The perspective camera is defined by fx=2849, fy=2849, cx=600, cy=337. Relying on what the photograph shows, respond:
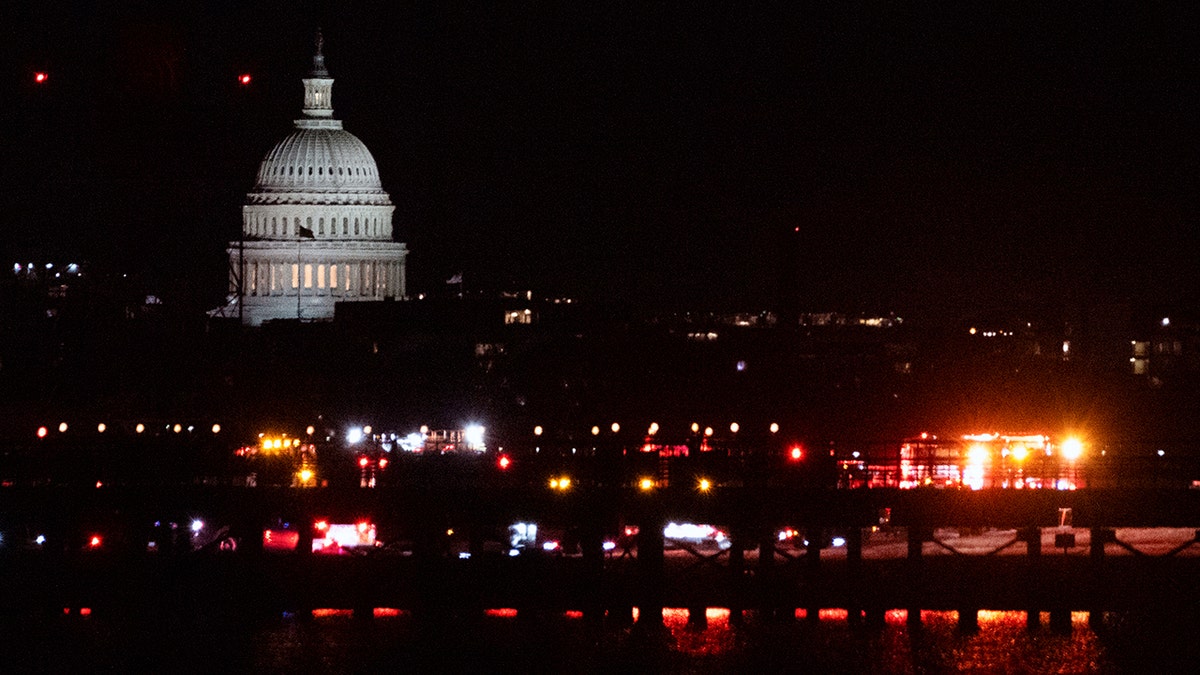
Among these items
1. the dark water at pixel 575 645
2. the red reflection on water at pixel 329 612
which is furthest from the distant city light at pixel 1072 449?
the red reflection on water at pixel 329 612

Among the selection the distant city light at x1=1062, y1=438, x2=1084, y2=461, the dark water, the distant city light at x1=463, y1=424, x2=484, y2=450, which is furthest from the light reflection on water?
the distant city light at x1=463, y1=424, x2=484, y2=450

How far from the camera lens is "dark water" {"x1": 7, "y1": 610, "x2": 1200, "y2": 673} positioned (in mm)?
59312

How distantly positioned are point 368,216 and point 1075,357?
72.6 m

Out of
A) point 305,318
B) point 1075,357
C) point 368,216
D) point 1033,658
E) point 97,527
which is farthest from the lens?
point 368,216

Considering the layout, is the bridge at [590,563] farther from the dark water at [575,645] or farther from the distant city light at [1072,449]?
the distant city light at [1072,449]

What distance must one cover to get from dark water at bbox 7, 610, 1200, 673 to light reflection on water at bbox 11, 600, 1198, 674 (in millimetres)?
42

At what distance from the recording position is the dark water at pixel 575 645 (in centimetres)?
5931

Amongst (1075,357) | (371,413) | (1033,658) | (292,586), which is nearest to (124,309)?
(371,413)

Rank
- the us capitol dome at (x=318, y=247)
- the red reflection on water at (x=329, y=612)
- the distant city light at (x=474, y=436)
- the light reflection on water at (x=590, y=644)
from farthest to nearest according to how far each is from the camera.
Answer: the us capitol dome at (x=318, y=247)
the distant city light at (x=474, y=436)
the red reflection on water at (x=329, y=612)
the light reflection on water at (x=590, y=644)

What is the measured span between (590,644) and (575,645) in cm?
35

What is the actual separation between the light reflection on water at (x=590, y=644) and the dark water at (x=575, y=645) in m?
0.04

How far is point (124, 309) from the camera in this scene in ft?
418

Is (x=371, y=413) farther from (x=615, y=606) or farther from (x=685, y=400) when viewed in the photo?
(x=615, y=606)

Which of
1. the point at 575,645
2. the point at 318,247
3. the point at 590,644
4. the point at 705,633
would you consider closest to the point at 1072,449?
the point at 705,633
